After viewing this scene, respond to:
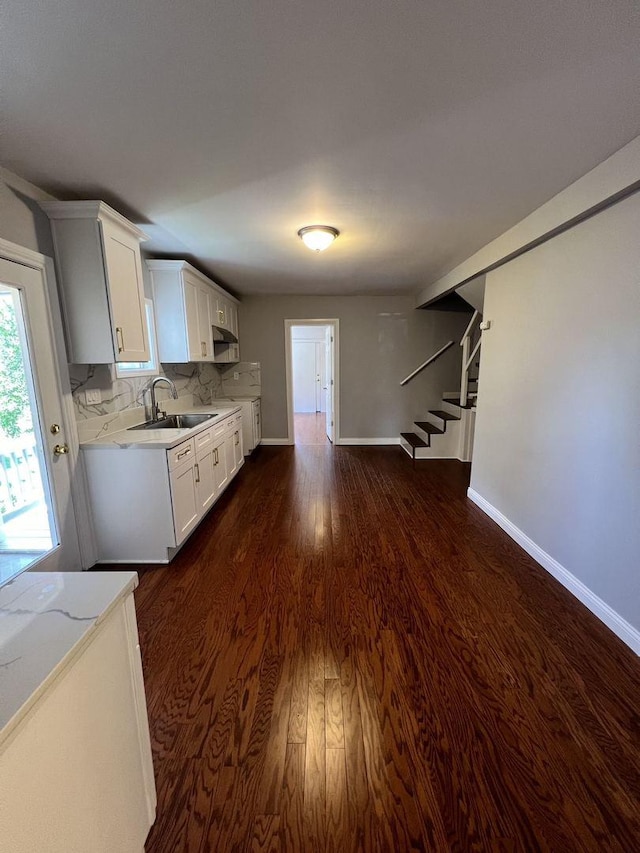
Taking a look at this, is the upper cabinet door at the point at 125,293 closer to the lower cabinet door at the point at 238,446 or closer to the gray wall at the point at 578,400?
the lower cabinet door at the point at 238,446

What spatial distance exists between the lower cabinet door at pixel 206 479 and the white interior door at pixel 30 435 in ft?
3.05

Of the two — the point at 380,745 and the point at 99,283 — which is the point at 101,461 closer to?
the point at 99,283

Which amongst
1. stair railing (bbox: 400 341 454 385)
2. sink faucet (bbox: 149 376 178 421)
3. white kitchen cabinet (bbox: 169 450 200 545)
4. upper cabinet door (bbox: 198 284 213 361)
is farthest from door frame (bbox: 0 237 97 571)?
stair railing (bbox: 400 341 454 385)

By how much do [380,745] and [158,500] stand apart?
1.89m

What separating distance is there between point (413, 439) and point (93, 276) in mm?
4321

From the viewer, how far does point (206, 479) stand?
3104 millimetres

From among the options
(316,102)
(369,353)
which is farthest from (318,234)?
(369,353)

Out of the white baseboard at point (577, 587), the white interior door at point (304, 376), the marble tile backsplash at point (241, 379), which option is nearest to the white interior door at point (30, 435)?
the white baseboard at point (577, 587)

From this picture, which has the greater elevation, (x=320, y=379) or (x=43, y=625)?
(x=320, y=379)

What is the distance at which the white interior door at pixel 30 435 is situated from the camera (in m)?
Answer: 1.84

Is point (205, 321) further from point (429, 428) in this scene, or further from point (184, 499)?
point (429, 428)

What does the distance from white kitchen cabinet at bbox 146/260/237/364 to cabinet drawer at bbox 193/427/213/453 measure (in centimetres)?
80

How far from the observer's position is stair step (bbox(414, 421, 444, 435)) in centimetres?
498

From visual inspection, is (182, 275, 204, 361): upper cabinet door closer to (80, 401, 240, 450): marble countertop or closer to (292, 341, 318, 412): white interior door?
(80, 401, 240, 450): marble countertop
